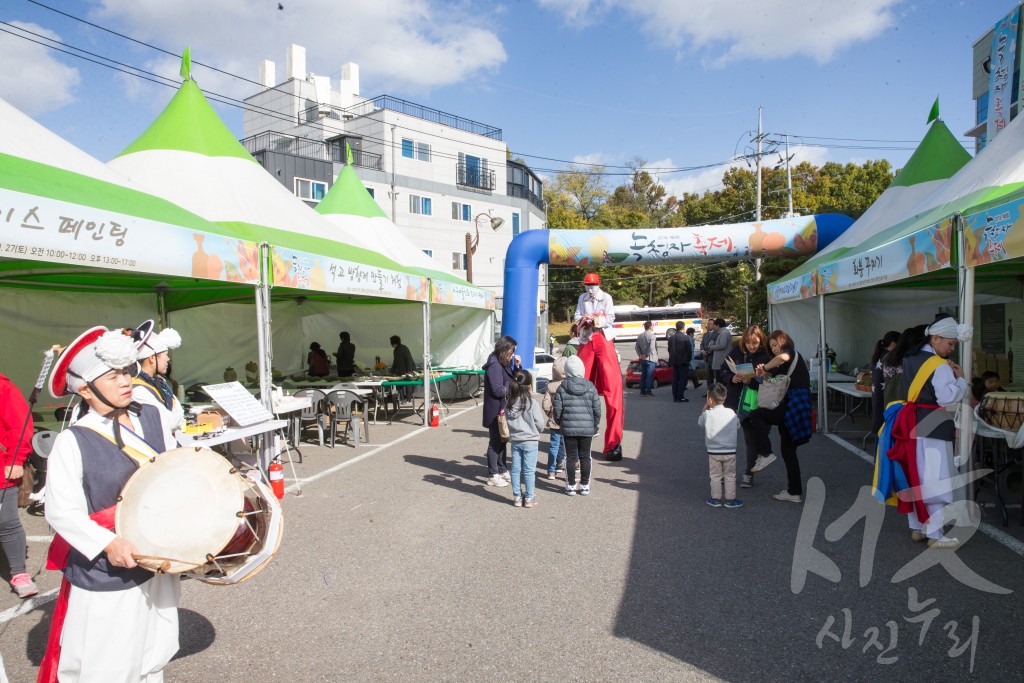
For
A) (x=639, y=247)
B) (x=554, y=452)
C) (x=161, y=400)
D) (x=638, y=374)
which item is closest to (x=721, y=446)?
(x=554, y=452)

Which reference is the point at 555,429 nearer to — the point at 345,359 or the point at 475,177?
the point at 345,359

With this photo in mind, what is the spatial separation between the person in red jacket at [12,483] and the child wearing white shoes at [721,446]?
17.1 ft

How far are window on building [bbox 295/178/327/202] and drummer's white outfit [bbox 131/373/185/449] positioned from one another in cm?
2776

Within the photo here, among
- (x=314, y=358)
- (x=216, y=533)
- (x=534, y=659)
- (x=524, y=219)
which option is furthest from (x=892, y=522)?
(x=524, y=219)

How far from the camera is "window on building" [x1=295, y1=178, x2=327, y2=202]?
30219mm

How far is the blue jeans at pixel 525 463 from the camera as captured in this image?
5.78 meters

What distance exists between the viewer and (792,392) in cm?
589

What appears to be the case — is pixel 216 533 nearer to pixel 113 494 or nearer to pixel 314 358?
pixel 113 494

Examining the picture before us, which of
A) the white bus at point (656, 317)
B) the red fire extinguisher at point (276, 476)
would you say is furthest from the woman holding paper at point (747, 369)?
the white bus at point (656, 317)

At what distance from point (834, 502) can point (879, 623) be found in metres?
2.56

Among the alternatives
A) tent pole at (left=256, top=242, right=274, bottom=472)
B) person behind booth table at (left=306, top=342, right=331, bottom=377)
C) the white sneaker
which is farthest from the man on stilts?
person behind booth table at (left=306, top=342, right=331, bottom=377)

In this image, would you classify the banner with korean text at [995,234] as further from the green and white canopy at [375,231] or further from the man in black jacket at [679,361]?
the man in black jacket at [679,361]

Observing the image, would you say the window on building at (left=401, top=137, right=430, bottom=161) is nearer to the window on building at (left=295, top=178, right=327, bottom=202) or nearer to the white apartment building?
the white apartment building

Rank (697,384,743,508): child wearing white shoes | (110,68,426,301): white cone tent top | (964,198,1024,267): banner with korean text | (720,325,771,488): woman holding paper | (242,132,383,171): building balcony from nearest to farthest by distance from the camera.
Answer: (964,198,1024,267): banner with korean text < (697,384,743,508): child wearing white shoes < (720,325,771,488): woman holding paper < (110,68,426,301): white cone tent top < (242,132,383,171): building balcony
